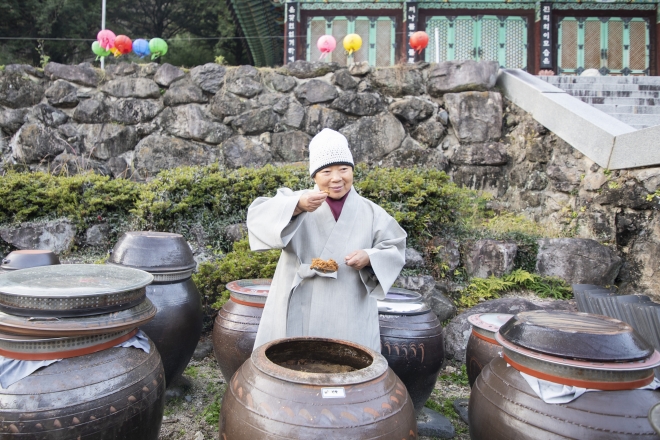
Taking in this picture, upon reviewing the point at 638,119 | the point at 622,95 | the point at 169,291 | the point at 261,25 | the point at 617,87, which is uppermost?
the point at 261,25

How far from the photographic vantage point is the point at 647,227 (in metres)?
5.85

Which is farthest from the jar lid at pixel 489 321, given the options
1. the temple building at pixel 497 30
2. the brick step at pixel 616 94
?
the temple building at pixel 497 30

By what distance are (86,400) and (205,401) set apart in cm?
192

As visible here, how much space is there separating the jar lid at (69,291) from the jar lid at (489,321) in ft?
7.85

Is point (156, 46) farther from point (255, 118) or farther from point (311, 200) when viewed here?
point (311, 200)

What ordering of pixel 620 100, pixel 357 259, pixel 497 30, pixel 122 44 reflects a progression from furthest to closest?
pixel 497 30 < pixel 122 44 < pixel 620 100 < pixel 357 259

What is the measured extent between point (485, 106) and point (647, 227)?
15.5 ft

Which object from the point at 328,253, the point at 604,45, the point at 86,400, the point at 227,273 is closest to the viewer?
the point at 86,400

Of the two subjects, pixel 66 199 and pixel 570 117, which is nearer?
pixel 66 199

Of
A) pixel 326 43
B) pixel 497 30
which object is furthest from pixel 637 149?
pixel 497 30

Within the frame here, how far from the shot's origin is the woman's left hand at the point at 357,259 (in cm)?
249

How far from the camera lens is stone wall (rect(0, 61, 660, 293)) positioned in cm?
975

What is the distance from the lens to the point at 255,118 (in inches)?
402

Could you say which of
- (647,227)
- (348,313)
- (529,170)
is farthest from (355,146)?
(348,313)
